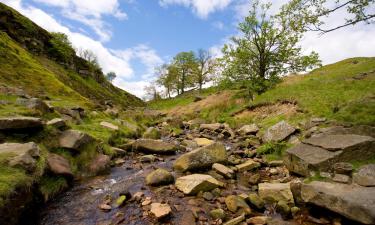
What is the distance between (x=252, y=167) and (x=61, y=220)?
8.28m

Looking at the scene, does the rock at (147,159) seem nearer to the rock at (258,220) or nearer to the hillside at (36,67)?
the rock at (258,220)

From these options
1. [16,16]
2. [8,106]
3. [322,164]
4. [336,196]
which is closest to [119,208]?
[336,196]

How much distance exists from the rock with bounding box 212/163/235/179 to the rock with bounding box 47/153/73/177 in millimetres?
6255

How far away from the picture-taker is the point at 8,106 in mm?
15352

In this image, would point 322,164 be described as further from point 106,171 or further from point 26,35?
point 26,35

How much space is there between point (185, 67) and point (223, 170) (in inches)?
2818

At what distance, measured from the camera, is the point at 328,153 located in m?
9.83

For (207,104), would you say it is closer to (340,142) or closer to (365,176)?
(340,142)

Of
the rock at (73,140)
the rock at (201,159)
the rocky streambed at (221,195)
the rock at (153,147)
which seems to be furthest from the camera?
the rock at (153,147)

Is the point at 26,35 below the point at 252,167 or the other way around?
the other way around

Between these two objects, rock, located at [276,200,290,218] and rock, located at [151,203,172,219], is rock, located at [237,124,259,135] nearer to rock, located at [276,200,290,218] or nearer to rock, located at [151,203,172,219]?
rock, located at [276,200,290,218]

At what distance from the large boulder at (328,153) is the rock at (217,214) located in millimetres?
4077

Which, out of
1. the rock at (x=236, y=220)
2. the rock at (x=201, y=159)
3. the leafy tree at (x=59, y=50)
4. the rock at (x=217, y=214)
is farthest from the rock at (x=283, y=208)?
the leafy tree at (x=59, y=50)

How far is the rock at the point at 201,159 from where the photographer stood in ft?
39.6
